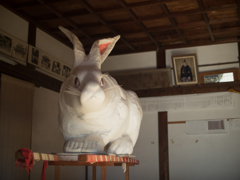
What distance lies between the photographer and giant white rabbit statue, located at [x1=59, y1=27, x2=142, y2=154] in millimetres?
2412

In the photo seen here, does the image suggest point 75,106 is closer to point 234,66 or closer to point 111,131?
point 111,131

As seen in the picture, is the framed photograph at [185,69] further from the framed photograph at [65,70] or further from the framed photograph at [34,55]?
the framed photograph at [34,55]

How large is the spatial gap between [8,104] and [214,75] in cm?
372

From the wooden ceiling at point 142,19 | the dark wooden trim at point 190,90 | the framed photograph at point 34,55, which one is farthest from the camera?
the dark wooden trim at point 190,90

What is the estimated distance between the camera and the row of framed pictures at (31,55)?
434cm

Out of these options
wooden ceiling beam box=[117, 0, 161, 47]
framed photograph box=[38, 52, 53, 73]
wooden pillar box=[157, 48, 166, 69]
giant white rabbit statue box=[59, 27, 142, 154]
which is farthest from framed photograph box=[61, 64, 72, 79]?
giant white rabbit statue box=[59, 27, 142, 154]

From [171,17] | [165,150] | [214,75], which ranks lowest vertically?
[165,150]

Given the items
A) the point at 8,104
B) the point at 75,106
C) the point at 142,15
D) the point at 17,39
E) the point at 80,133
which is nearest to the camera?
the point at 75,106

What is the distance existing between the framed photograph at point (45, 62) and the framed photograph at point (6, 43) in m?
0.72

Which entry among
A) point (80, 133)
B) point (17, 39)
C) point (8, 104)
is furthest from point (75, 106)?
point (17, 39)

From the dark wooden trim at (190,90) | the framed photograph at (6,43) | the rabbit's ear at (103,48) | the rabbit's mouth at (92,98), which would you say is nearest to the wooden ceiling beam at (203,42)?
the dark wooden trim at (190,90)

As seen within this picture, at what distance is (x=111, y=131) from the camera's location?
2729 millimetres

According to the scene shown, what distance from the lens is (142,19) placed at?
4.96 metres

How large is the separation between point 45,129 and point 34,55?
1.30 meters
